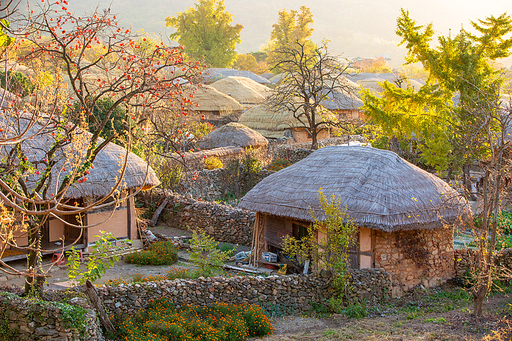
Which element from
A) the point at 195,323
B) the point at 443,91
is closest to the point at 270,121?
the point at 443,91

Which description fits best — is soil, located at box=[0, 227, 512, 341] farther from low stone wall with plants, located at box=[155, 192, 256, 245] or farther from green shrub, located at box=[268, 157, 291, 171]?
green shrub, located at box=[268, 157, 291, 171]

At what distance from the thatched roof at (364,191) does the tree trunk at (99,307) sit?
4.90m

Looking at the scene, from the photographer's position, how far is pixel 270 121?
93.6ft

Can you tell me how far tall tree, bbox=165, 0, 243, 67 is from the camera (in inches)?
2078

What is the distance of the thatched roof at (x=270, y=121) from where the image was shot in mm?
27391

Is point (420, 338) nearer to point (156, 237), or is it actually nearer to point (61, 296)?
point (61, 296)

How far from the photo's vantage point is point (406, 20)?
1744 centimetres

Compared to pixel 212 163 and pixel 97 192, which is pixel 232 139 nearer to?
pixel 212 163

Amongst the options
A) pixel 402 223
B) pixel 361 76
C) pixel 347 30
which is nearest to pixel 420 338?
pixel 402 223

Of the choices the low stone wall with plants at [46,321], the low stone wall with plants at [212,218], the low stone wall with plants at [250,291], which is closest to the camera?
the low stone wall with plants at [46,321]

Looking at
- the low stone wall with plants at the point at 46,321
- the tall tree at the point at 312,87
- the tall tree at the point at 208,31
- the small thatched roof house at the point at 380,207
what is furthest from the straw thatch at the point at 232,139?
the tall tree at the point at 208,31

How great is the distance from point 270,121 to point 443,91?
1270 centimetres

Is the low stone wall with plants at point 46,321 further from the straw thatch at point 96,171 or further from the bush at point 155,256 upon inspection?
the bush at point 155,256

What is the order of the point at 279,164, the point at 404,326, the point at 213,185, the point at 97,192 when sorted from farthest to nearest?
the point at 279,164
the point at 213,185
the point at 97,192
the point at 404,326
